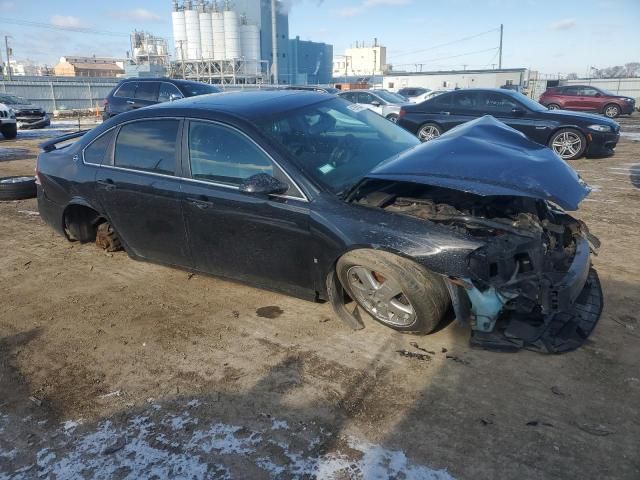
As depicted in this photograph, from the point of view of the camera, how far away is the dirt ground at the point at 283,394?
2311 mm

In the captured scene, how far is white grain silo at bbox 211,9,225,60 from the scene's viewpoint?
58.4 meters

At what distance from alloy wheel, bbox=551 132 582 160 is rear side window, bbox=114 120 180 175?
897cm

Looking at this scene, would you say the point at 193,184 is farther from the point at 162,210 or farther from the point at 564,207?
the point at 564,207

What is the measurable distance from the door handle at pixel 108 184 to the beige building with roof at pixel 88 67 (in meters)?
94.5

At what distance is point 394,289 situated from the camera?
3178 mm

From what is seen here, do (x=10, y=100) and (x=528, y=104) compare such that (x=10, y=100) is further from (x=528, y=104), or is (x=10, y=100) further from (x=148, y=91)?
(x=528, y=104)

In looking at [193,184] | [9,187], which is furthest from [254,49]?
[193,184]

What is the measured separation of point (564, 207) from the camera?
299 centimetres

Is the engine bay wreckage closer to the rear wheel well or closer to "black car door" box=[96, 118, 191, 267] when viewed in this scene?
"black car door" box=[96, 118, 191, 267]

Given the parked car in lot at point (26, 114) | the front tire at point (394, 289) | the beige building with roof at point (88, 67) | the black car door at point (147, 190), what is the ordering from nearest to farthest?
the front tire at point (394, 289)
the black car door at point (147, 190)
the parked car in lot at point (26, 114)
the beige building with roof at point (88, 67)

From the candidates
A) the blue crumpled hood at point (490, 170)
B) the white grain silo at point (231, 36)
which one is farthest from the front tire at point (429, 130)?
the white grain silo at point (231, 36)

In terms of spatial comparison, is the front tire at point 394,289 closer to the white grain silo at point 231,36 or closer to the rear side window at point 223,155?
the rear side window at point 223,155

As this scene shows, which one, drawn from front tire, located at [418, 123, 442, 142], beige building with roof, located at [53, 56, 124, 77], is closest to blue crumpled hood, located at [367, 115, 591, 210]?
front tire, located at [418, 123, 442, 142]

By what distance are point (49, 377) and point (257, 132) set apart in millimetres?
2140
